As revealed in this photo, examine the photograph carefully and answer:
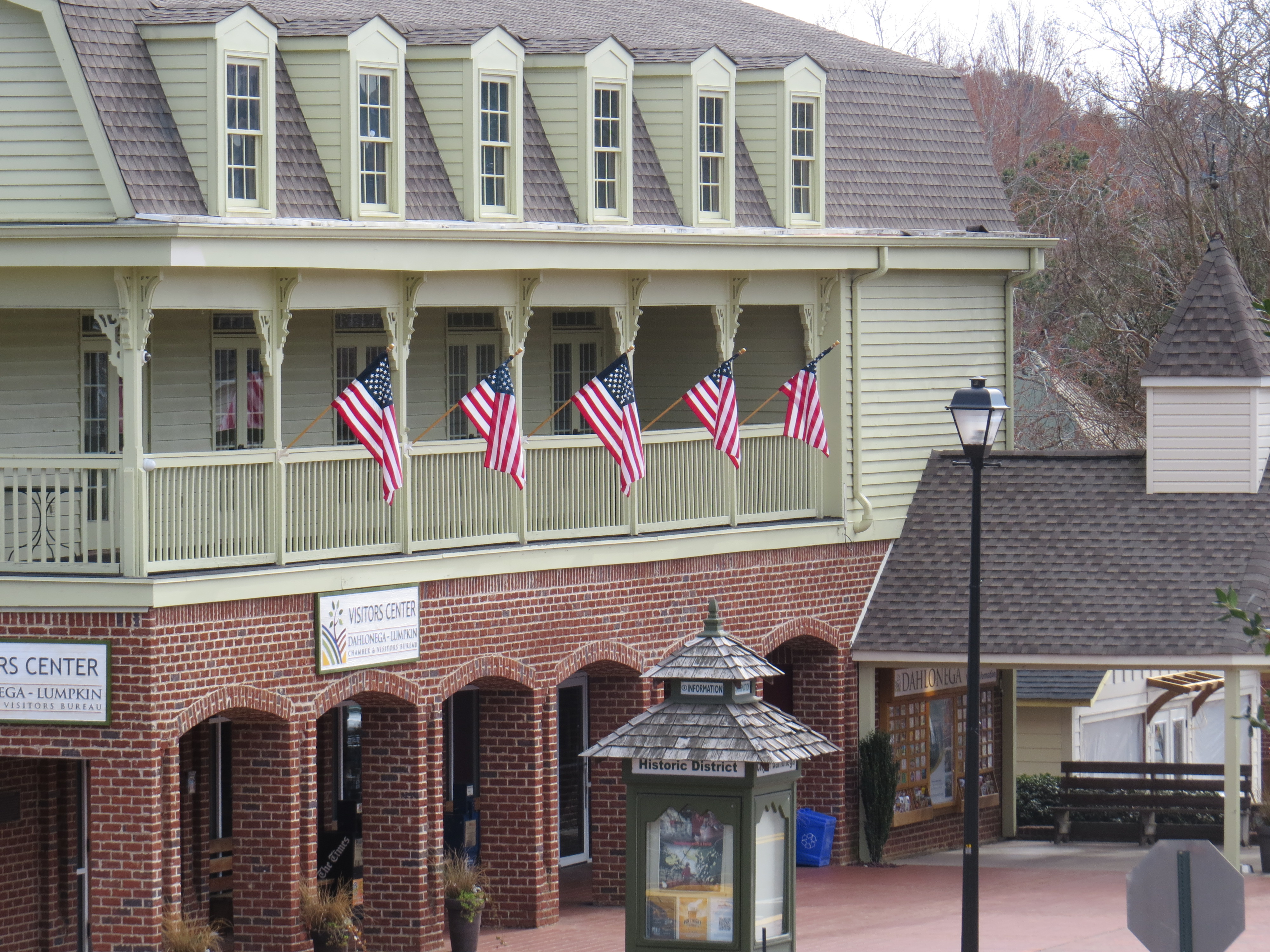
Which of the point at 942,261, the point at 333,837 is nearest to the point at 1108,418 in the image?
the point at 942,261

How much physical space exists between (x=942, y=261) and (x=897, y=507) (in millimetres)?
3034

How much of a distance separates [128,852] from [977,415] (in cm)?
780

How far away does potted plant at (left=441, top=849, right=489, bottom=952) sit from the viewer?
22.3 m

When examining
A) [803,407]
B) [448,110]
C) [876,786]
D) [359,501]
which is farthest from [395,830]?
[876,786]

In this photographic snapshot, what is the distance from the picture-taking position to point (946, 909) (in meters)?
25.0

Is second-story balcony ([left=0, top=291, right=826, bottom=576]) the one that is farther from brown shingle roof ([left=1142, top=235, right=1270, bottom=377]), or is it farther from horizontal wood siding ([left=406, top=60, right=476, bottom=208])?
brown shingle roof ([left=1142, top=235, right=1270, bottom=377])

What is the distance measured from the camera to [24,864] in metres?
22.1

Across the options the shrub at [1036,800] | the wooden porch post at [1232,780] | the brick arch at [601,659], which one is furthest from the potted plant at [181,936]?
the shrub at [1036,800]

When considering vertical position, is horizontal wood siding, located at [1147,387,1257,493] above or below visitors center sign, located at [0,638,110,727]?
above

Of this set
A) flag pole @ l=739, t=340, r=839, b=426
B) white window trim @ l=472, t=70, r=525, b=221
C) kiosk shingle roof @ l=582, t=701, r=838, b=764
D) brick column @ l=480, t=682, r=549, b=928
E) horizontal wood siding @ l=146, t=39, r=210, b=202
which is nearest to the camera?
kiosk shingle roof @ l=582, t=701, r=838, b=764

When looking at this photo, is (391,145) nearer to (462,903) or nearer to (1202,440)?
(462,903)

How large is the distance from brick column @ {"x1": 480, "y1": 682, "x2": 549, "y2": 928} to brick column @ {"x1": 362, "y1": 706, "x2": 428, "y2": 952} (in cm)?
154

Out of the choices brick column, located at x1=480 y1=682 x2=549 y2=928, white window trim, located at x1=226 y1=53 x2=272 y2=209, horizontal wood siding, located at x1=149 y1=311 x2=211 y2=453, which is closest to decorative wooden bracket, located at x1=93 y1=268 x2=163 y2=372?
white window trim, located at x1=226 y1=53 x2=272 y2=209

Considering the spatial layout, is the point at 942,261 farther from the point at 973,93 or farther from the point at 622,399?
the point at 973,93
